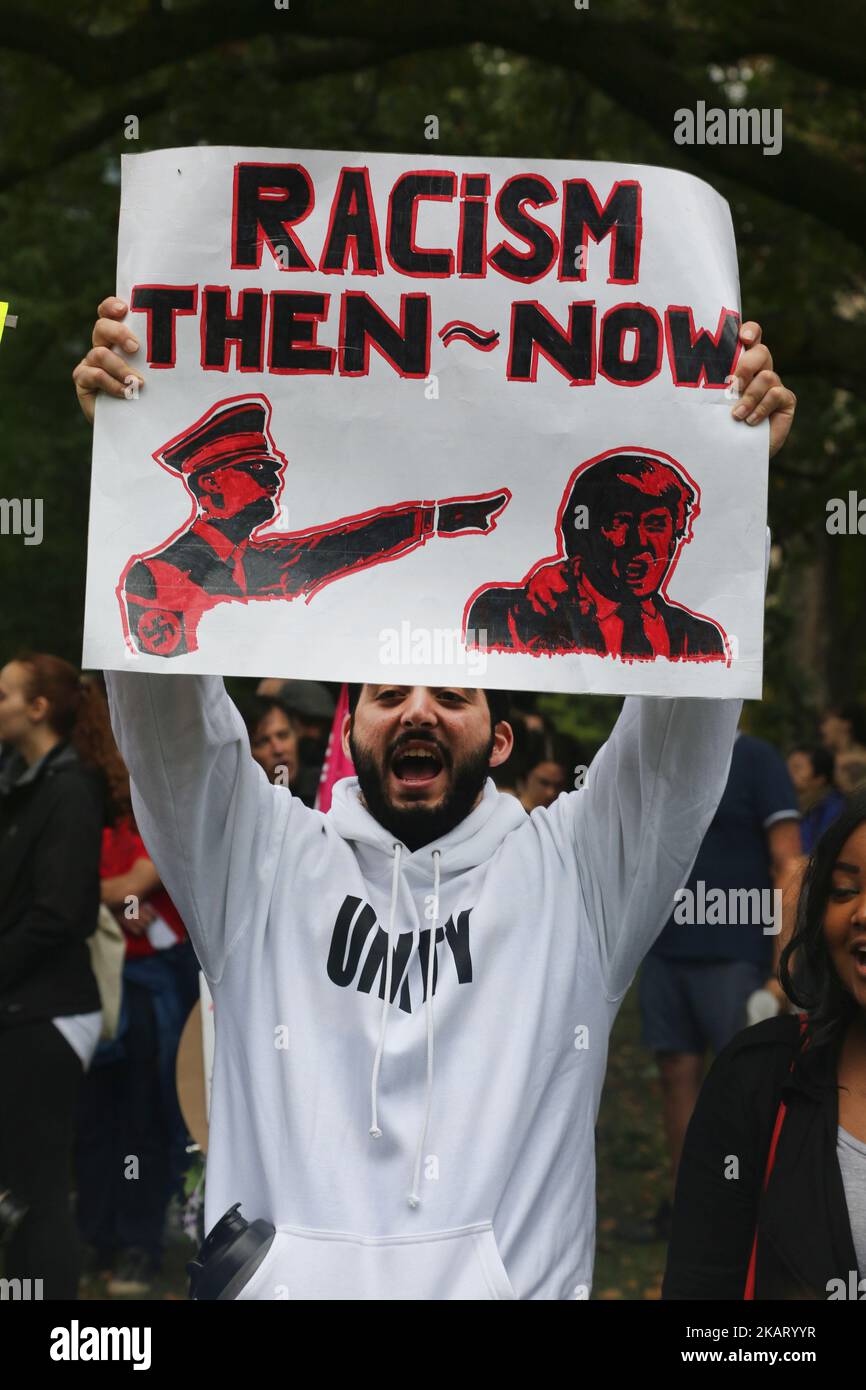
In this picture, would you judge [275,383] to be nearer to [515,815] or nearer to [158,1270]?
[515,815]

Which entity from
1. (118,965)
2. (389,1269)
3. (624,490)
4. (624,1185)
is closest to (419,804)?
(624,490)

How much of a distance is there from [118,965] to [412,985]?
3.18 metres

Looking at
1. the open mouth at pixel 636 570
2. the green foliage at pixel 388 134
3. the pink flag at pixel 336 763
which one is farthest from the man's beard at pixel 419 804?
the green foliage at pixel 388 134

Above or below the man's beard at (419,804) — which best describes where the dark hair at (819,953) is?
below

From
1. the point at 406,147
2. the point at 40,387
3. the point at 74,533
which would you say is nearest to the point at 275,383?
the point at 406,147

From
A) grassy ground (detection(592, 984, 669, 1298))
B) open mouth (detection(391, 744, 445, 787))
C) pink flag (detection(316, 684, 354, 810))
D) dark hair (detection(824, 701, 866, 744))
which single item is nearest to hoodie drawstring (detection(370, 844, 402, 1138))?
open mouth (detection(391, 744, 445, 787))

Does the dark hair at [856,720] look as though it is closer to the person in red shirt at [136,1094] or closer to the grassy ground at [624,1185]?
the grassy ground at [624,1185]

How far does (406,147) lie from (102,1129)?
667 centimetres

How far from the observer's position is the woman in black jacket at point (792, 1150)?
2.76 metres

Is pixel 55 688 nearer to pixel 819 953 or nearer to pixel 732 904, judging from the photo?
pixel 732 904

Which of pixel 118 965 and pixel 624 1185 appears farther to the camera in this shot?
pixel 624 1185

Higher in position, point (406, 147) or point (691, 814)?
point (406, 147)

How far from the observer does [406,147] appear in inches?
439

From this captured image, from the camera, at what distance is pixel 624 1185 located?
7.92 meters
